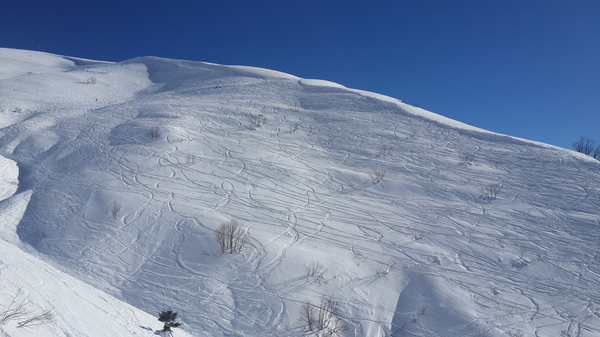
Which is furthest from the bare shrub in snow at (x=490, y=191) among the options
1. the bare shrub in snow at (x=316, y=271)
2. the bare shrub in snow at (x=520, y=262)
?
the bare shrub in snow at (x=316, y=271)

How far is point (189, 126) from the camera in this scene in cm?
1423

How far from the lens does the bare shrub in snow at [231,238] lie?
7.36m

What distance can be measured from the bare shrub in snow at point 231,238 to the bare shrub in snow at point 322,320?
80.0 inches

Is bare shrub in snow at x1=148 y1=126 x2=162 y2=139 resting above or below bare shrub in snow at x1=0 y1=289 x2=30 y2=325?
above

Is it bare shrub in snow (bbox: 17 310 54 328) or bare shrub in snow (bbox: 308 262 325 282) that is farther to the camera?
bare shrub in snow (bbox: 308 262 325 282)

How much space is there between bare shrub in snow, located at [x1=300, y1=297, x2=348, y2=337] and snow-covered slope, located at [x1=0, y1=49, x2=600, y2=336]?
95mm

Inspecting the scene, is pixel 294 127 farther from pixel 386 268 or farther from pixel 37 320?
pixel 37 320

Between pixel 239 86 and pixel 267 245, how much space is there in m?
16.1

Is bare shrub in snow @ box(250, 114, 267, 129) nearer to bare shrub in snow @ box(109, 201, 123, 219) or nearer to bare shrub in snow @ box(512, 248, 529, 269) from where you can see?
bare shrub in snow @ box(109, 201, 123, 219)

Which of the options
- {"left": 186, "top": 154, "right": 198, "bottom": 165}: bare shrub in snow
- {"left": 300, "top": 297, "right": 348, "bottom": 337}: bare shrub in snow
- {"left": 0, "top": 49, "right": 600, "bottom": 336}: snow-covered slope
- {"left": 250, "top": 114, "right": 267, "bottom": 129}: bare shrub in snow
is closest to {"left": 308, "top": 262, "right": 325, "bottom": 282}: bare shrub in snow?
{"left": 0, "top": 49, "right": 600, "bottom": 336}: snow-covered slope

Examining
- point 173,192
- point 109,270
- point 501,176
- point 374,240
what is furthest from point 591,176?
point 109,270

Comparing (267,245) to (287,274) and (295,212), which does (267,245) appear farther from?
(295,212)

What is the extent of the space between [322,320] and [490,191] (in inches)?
277

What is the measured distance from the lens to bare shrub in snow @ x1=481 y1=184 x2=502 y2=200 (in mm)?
10065
